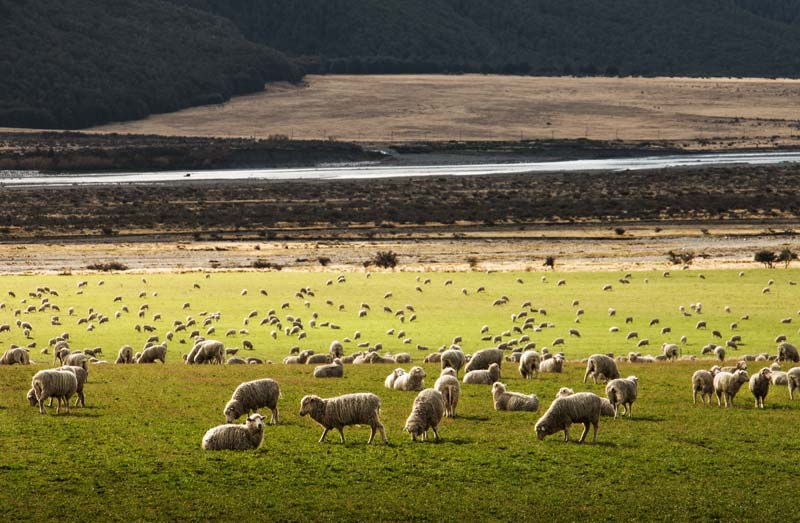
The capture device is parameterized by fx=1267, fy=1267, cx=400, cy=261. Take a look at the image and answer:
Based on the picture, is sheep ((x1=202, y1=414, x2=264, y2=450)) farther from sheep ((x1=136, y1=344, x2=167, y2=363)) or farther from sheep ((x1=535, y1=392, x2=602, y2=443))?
sheep ((x1=136, y1=344, x2=167, y2=363))

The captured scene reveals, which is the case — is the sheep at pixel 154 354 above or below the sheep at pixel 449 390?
below

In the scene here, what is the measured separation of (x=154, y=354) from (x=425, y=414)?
9681mm

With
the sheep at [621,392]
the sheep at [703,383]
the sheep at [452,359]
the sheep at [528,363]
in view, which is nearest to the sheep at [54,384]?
the sheep at [452,359]

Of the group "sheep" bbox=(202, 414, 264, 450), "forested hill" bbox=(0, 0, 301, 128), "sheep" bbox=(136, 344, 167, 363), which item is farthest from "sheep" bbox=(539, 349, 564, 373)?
"forested hill" bbox=(0, 0, 301, 128)

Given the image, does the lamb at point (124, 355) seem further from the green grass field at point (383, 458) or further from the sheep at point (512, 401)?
the sheep at point (512, 401)

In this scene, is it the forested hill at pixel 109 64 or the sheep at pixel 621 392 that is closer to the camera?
the sheep at pixel 621 392

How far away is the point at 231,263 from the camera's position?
4950 centimetres

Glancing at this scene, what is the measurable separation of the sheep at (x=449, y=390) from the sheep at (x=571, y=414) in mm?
1800

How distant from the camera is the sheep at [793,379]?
2102 cm

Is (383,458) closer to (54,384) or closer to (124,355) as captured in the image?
(54,384)

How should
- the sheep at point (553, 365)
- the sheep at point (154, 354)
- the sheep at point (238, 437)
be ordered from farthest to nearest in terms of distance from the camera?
the sheep at point (154, 354) < the sheep at point (553, 365) < the sheep at point (238, 437)

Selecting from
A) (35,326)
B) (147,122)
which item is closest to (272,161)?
(147,122)

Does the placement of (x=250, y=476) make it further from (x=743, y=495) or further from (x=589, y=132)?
(x=589, y=132)

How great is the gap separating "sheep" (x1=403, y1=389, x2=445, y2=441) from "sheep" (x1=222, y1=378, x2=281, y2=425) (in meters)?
2.13
